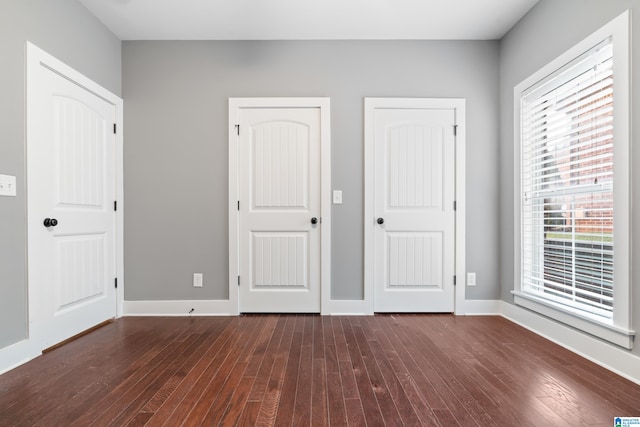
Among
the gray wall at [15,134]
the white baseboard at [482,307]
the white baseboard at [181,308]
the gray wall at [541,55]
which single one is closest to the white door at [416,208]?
the white baseboard at [482,307]

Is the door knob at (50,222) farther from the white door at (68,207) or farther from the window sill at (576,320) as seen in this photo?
the window sill at (576,320)

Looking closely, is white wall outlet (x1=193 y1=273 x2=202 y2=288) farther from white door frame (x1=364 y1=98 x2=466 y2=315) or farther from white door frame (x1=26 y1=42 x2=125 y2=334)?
white door frame (x1=364 y1=98 x2=466 y2=315)

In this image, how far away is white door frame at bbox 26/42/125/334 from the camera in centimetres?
210

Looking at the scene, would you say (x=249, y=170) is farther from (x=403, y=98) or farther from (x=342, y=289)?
(x=403, y=98)

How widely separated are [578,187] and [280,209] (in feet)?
7.99

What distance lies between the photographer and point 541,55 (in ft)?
8.35

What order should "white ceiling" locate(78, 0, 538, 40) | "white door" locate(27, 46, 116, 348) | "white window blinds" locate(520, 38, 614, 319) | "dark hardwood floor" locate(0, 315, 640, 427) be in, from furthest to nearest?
"white ceiling" locate(78, 0, 538, 40) → "white door" locate(27, 46, 116, 348) → "white window blinds" locate(520, 38, 614, 319) → "dark hardwood floor" locate(0, 315, 640, 427)

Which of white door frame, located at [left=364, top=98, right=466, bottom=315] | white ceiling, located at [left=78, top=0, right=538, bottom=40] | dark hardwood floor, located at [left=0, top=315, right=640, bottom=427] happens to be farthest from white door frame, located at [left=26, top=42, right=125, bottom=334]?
white door frame, located at [left=364, top=98, right=466, bottom=315]

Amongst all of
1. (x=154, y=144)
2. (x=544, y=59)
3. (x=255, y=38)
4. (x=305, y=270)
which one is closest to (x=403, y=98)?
(x=544, y=59)

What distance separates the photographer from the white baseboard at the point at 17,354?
6.23ft

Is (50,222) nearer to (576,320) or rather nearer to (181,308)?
(181,308)

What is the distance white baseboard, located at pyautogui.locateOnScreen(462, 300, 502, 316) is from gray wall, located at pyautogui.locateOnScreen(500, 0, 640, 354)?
125 mm

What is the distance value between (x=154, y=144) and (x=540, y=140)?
3.57 meters

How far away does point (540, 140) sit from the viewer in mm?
2637
